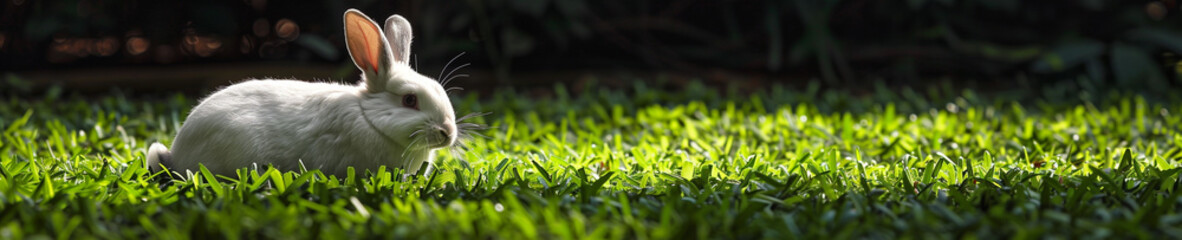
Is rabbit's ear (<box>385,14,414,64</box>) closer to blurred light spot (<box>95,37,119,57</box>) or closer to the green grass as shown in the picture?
the green grass

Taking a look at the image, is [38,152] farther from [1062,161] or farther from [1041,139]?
[1041,139]

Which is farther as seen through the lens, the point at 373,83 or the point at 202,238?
the point at 373,83

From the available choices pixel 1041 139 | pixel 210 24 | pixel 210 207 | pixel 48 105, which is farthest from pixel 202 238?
pixel 210 24

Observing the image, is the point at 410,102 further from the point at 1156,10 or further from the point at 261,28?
the point at 1156,10

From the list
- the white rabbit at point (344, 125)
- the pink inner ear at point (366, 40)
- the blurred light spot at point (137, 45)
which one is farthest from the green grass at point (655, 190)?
the blurred light spot at point (137, 45)

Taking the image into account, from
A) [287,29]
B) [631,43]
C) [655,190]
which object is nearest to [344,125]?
[655,190]

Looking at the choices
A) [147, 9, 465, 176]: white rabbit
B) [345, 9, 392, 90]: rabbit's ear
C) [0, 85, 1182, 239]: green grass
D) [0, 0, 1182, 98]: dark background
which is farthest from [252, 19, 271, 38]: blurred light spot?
[345, 9, 392, 90]: rabbit's ear
